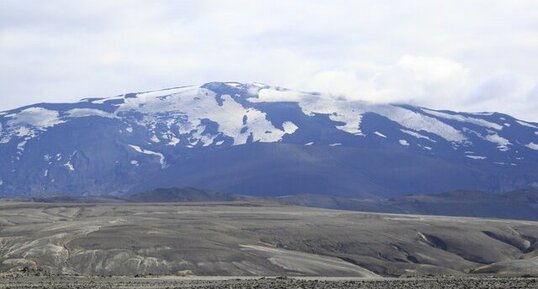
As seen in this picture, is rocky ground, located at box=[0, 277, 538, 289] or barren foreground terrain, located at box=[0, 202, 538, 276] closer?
rocky ground, located at box=[0, 277, 538, 289]

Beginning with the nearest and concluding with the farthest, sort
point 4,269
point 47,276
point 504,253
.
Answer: point 47,276 → point 4,269 → point 504,253

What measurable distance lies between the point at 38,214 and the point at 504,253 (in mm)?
70830

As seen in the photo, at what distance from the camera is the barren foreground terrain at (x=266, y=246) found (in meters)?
81.9

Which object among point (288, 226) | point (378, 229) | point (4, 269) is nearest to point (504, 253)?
point (378, 229)

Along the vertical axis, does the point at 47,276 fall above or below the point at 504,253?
above

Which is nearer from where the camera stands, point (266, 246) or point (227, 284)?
point (227, 284)

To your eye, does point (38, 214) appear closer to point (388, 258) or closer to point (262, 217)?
point (262, 217)

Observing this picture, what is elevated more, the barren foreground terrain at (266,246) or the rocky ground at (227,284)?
the rocky ground at (227,284)

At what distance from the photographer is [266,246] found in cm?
10044

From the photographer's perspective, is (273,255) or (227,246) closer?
(273,255)

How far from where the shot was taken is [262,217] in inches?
→ 5482

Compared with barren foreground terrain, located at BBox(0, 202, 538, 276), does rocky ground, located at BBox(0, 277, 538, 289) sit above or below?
above

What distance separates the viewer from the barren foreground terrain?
81.9 meters

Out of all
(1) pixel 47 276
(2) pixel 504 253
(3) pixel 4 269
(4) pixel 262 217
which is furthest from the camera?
(4) pixel 262 217
